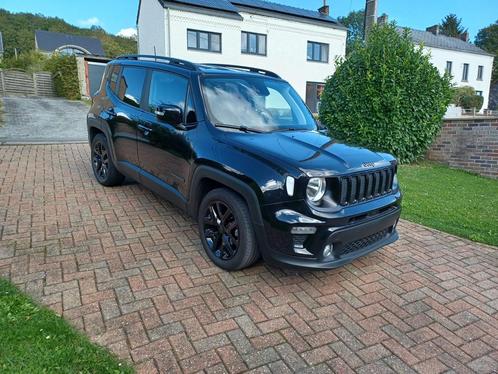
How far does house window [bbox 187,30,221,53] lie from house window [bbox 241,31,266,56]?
1.74m

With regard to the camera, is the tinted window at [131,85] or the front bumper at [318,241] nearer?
the front bumper at [318,241]

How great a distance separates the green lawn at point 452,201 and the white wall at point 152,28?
17141mm

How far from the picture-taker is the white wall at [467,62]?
126 feet

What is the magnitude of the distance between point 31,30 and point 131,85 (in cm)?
8005

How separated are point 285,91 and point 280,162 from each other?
1.80 metres

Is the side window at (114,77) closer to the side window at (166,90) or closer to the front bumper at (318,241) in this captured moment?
the side window at (166,90)

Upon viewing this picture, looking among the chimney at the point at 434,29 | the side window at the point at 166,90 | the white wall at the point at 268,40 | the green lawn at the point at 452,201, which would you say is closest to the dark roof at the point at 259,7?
the white wall at the point at 268,40

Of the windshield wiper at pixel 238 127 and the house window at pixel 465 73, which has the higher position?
the house window at pixel 465 73

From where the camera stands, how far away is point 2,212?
4355 mm

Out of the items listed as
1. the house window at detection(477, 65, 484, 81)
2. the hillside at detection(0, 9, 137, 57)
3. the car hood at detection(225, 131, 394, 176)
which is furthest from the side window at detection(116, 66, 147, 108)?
the hillside at detection(0, 9, 137, 57)

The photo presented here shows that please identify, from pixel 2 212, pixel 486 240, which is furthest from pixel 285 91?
pixel 2 212

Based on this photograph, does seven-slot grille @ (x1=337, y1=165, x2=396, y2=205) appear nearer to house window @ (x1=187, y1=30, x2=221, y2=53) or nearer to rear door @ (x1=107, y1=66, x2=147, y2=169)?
rear door @ (x1=107, y1=66, x2=147, y2=169)

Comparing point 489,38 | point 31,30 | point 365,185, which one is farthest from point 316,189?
point 31,30

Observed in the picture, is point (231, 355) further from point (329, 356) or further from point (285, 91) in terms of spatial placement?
point (285, 91)
